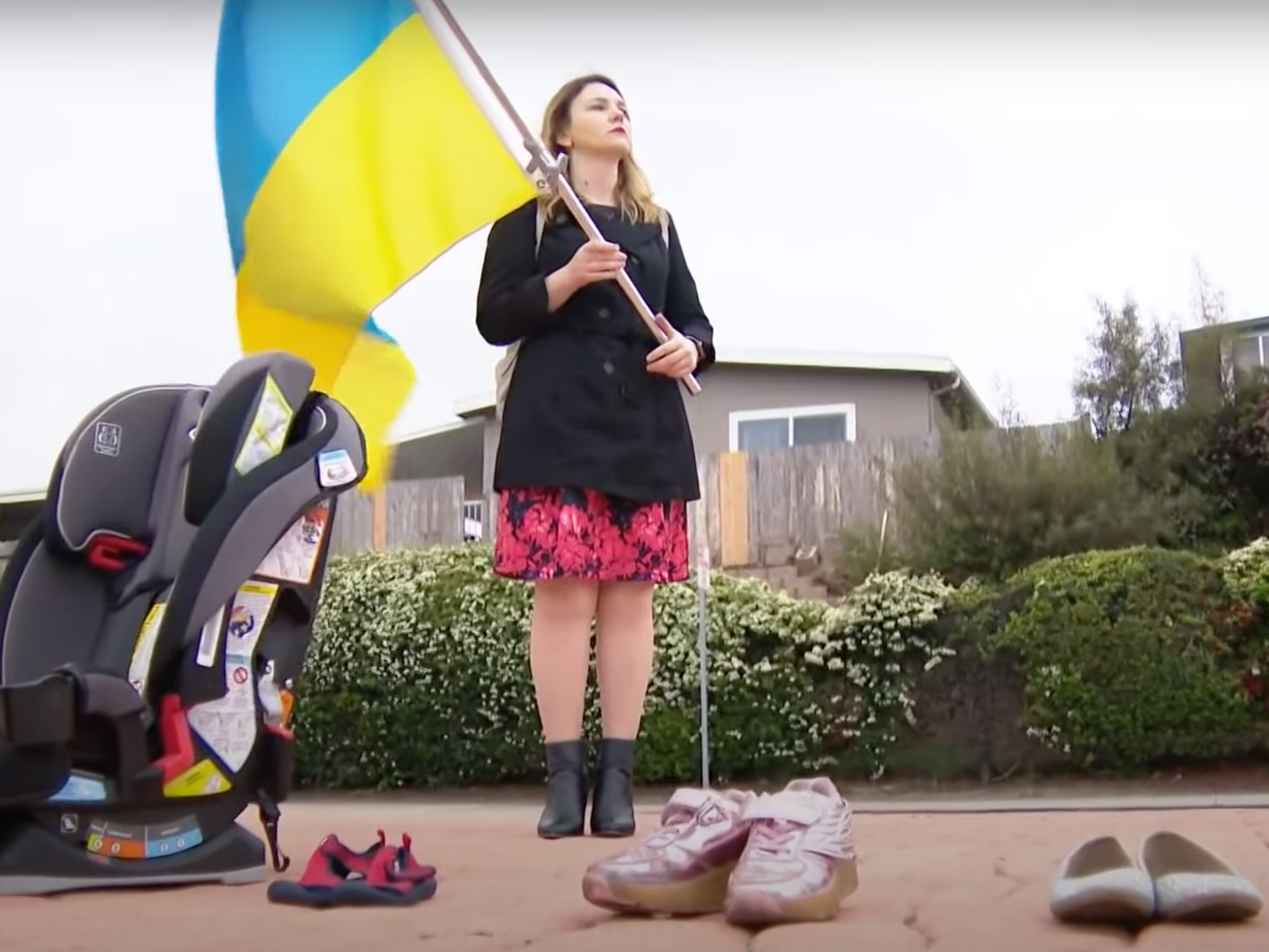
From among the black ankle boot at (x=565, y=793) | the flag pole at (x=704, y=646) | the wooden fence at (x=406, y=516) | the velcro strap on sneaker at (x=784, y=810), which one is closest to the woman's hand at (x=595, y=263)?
the black ankle boot at (x=565, y=793)

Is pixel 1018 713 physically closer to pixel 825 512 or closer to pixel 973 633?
pixel 973 633

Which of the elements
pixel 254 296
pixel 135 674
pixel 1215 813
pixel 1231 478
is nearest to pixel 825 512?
pixel 1231 478

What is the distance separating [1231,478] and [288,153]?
8.60 metres

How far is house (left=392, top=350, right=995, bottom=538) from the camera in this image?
1383 cm

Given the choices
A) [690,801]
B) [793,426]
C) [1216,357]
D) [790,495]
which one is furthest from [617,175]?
[793,426]

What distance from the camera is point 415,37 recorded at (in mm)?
2660

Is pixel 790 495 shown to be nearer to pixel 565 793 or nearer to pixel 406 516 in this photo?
pixel 406 516

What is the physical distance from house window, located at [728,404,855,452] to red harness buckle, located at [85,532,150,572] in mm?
11928

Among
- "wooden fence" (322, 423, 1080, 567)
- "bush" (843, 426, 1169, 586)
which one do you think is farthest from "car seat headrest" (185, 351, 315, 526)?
"wooden fence" (322, 423, 1080, 567)

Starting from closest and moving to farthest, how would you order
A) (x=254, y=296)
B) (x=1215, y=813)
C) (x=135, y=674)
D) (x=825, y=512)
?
(x=135, y=674), (x=254, y=296), (x=1215, y=813), (x=825, y=512)

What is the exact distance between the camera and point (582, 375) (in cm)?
263

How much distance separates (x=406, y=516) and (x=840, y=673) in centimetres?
441

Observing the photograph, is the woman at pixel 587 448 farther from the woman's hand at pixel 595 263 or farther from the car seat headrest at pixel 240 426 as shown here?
the car seat headrest at pixel 240 426

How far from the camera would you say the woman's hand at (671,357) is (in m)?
2.63
